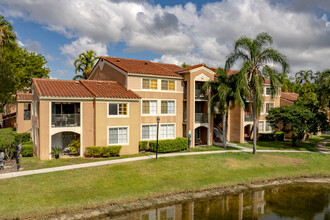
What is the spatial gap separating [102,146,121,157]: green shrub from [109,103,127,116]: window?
3258 millimetres

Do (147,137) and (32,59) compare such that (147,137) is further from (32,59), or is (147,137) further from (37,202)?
(32,59)

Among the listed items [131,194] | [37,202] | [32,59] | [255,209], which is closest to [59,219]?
[37,202]

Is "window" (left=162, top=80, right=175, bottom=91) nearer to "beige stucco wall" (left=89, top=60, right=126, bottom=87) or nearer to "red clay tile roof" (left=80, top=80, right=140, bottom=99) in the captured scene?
"red clay tile roof" (left=80, top=80, right=140, bottom=99)

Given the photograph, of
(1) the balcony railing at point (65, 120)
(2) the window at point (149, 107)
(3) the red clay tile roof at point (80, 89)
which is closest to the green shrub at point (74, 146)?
(1) the balcony railing at point (65, 120)

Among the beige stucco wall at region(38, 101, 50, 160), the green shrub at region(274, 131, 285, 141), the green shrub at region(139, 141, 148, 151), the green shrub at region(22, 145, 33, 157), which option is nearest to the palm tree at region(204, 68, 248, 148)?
the green shrub at region(139, 141, 148, 151)

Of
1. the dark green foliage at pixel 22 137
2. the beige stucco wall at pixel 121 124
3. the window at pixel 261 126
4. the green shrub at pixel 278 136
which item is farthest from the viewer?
the window at pixel 261 126

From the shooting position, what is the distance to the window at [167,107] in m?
27.2

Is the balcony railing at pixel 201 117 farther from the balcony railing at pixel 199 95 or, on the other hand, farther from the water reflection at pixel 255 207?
the water reflection at pixel 255 207

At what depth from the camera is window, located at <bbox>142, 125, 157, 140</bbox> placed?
2607 centimetres

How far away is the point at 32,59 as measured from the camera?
41438 mm

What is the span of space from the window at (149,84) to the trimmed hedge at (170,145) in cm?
602

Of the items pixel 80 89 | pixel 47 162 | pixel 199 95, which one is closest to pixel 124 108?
pixel 80 89

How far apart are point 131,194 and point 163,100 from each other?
47.0 feet

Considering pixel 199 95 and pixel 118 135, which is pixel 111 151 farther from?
pixel 199 95
